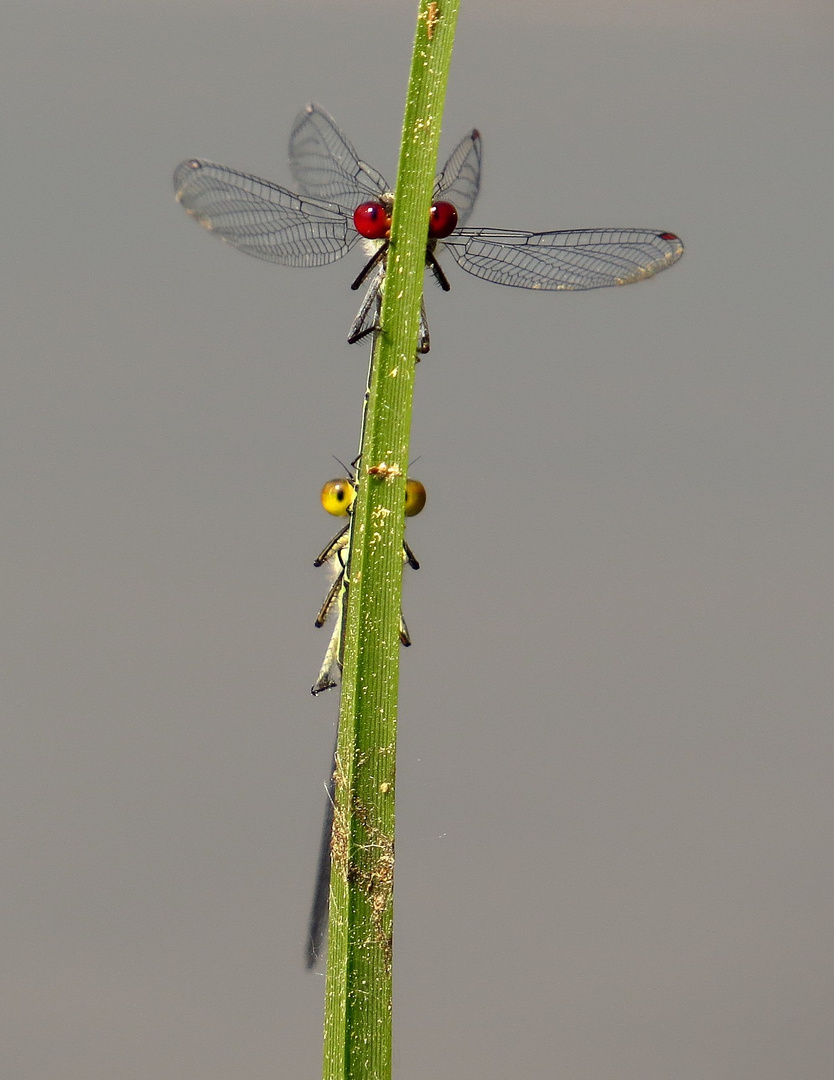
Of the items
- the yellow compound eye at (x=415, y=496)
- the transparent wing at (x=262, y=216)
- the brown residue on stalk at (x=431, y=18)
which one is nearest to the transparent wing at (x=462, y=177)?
the transparent wing at (x=262, y=216)

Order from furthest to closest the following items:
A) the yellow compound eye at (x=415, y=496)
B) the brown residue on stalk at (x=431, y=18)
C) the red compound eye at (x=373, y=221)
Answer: the yellow compound eye at (x=415, y=496)
the red compound eye at (x=373, y=221)
the brown residue on stalk at (x=431, y=18)

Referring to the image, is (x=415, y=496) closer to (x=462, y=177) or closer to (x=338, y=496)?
(x=338, y=496)

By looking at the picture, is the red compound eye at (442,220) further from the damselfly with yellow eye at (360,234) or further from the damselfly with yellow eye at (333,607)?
the damselfly with yellow eye at (333,607)

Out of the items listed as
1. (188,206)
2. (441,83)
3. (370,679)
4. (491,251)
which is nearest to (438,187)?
(491,251)

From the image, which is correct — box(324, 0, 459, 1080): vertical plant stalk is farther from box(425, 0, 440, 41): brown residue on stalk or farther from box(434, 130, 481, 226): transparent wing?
box(434, 130, 481, 226): transparent wing

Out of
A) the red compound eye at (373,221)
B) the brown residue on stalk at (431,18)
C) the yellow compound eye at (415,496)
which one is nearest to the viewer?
the brown residue on stalk at (431,18)

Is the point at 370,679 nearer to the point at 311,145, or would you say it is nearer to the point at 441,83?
the point at 441,83

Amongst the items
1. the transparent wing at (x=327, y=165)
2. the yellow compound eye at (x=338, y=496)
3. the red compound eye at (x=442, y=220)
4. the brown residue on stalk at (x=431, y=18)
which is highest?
the transparent wing at (x=327, y=165)

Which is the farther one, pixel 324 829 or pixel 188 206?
pixel 324 829
